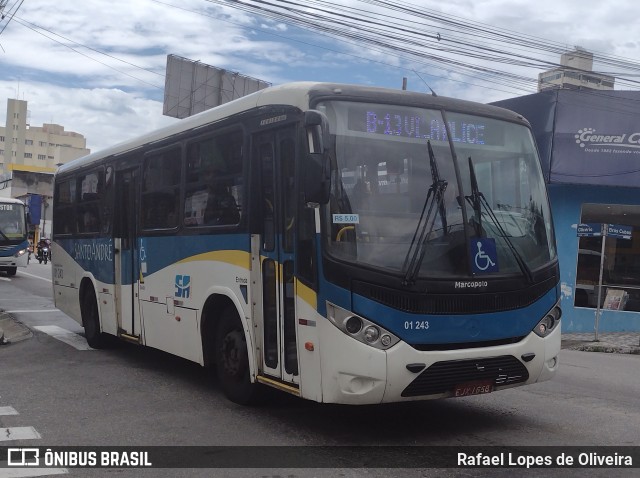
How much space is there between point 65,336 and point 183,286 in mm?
5637

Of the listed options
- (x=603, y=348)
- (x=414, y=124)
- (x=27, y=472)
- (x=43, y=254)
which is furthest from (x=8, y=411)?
(x=43, y=254)

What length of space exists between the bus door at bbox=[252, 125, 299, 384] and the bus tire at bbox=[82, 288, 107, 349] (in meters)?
5.31

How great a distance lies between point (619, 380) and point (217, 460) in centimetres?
650

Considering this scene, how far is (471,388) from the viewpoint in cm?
598

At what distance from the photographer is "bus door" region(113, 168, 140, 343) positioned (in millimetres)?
9680

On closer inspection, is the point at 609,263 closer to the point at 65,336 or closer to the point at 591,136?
the point at 591,136

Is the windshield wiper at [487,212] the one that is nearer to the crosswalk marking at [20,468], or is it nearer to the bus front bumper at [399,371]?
the bus front bumper at [399,371]

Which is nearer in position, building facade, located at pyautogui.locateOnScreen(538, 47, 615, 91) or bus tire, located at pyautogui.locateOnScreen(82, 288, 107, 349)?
bus tire, located at pyautogui.locateOnScreen(82, 288, 107, 349)

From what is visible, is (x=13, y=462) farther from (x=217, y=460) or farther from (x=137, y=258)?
(x=137, y=258)

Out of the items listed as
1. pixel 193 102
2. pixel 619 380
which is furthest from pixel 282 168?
pixel 193 102

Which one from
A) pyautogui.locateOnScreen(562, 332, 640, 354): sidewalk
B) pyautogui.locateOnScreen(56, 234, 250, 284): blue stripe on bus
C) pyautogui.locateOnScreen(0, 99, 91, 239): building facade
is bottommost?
pyautogui.locateOnScreen(562, 332, 640, 354): sidewalk

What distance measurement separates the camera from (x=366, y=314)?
18.5 ft

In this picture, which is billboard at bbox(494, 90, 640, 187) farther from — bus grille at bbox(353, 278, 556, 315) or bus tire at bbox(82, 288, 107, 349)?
bus grille at bbox(353, 278, 556, 315)

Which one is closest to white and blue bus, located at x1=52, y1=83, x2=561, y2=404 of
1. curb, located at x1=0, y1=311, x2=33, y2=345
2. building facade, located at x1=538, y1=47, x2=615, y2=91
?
curb, located at x1=0, y1=311, x2=33, y2=345
